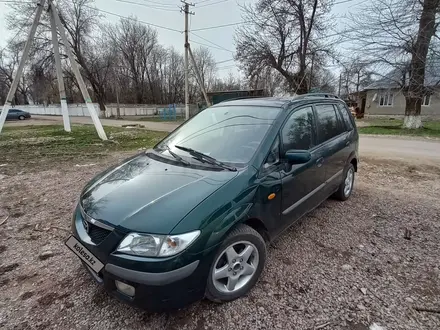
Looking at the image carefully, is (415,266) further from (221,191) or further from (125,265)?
(125,265)

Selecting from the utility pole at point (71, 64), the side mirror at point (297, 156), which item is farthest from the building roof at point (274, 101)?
the utility pole at point (71, 64)

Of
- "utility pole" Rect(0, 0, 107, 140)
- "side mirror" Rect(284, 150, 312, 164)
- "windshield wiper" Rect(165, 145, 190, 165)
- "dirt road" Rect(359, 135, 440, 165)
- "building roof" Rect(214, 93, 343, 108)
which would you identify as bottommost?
"dirt road" Rect(359, 135, 440, 165)

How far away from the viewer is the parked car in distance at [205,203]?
1.65m

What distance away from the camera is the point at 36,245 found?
288cm

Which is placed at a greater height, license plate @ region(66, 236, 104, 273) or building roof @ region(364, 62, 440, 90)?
building roof @ region(364, 62, 440, 90)

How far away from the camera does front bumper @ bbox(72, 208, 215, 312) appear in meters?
1.59

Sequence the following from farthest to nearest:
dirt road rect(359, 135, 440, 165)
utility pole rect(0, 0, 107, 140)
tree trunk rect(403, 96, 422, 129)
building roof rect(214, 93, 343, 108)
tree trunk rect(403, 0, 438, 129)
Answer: tree trunk rect(403, 96, 422, 129), tree trunk rect(403, 0, 438, 129), utility pole rect(0, 0, 107, 140), dirt road rect(359, 135, 440, 165), building roof rect(214, 93, 343, 108)

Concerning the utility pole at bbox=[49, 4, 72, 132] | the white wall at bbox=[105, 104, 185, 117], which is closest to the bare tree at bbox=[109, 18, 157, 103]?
the white wall at bbox=[105, 104, 185, 117]

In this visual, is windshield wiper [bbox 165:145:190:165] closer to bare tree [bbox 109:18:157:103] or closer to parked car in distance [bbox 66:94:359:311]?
parked car in distance [bbox 66:94:359:311]

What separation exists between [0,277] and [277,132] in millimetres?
3025

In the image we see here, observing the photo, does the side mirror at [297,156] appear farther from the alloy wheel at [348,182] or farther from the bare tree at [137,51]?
the bare tree at [137,51]

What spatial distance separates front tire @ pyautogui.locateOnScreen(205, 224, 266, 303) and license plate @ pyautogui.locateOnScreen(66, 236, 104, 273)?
0.81 meters

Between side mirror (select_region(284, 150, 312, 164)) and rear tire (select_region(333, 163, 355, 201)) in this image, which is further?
rear tire (select_region(333, 163, 355, 201))

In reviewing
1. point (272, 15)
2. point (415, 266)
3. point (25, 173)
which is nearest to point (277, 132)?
point (415, 266)
